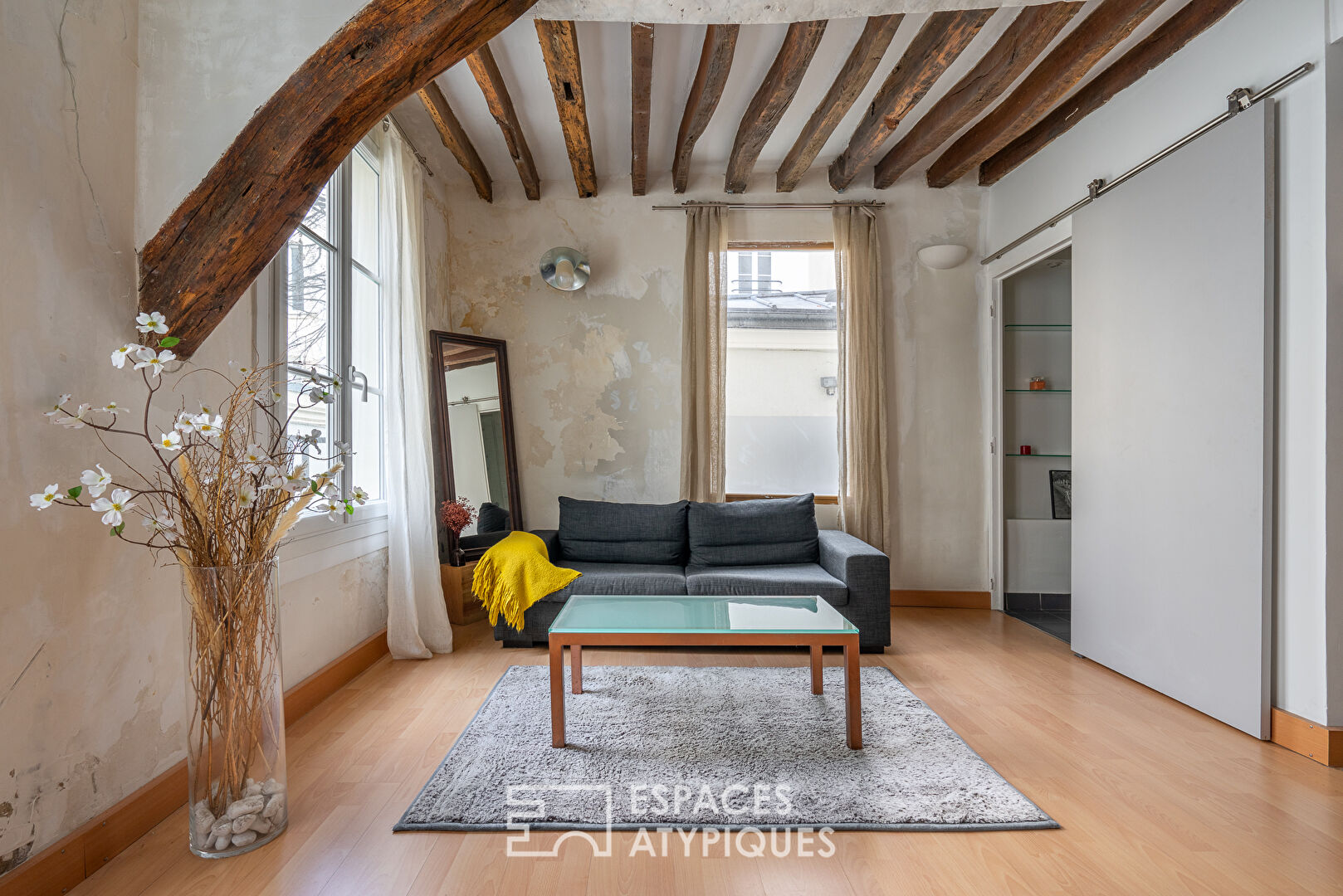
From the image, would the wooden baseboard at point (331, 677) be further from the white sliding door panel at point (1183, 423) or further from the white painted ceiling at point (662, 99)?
the white sliding door panel at point (1183, 423)

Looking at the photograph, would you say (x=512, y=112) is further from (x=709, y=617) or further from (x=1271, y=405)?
(x=1271, y=405)

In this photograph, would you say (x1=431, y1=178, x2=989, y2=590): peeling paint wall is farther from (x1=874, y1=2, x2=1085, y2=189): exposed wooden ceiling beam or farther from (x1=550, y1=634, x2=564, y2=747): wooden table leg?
(x1=550, y1=634, x2=564, y2=747): wooden table leg

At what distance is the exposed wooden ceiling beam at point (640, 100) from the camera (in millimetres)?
2863

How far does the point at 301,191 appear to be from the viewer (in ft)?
6.06

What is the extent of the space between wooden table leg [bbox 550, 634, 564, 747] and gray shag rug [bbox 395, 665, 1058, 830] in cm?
5

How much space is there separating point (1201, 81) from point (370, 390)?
12.4ft

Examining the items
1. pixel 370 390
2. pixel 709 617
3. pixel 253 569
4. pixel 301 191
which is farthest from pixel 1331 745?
pixel 370 390

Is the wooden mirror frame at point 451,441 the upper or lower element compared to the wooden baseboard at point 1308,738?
upper

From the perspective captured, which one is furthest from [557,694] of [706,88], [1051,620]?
[1051,620]

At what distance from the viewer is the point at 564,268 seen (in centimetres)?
446

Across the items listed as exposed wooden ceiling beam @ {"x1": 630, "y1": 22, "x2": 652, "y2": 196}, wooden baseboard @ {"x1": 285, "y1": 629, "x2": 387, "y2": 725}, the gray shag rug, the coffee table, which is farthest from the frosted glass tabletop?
exposed wooden ceiling beam @ {"x1": 630, "y1": 22, "x2": 652, "y2": 196}

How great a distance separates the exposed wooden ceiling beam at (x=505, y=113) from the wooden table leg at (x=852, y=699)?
2643 mm

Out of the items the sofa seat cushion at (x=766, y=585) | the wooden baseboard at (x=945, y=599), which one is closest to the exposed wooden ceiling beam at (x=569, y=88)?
the sofa seat cushion at (x=766, y=585)

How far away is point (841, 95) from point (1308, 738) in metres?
3.00
